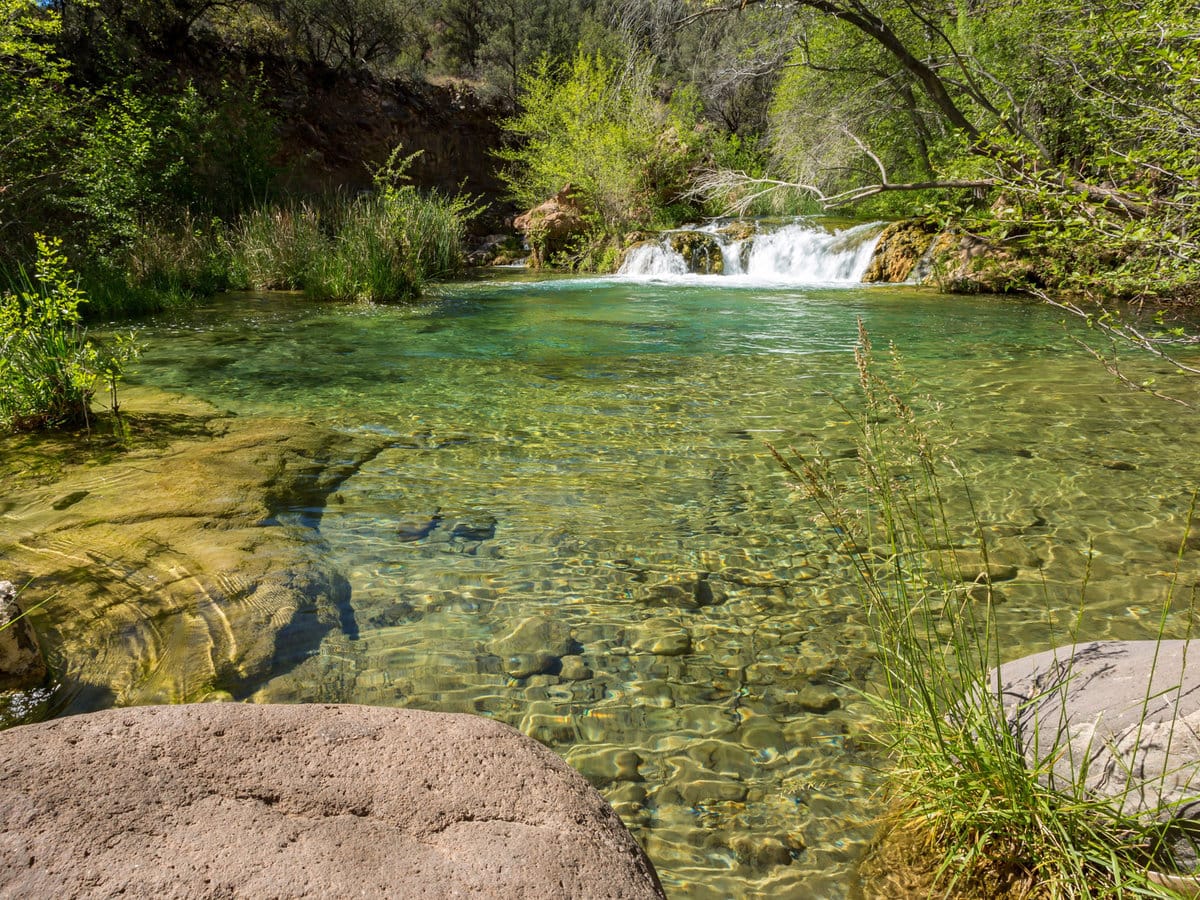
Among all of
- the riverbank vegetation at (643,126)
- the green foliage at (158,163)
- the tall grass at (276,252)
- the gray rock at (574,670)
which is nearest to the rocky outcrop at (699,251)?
the riverbank vegetation at (643,126)

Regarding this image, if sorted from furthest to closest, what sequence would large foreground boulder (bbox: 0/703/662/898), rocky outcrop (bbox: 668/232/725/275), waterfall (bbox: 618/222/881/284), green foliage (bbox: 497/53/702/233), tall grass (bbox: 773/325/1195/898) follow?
1. green foliage (bbox: 497/53/702/233)
2. rocky outcrop (bbox: 668/232/725/275)
3. waterfall (bbox: 618/222/881/284)
4. tall grass (bbox: 773/325/1195/898)
5. large foreground boulder (bbox: 0/703/662/898)

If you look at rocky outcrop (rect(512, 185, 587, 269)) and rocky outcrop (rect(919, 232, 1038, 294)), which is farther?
rocky outcrop (rect(512, 185, 587, 269))

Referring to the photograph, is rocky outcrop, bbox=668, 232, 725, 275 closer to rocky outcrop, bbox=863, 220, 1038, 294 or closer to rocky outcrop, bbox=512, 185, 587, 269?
rocky outcrop, bbox=863, 220, 1038, 294

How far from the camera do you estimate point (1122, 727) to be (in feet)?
5.20

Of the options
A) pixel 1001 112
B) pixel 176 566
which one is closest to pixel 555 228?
pixel 1001 112

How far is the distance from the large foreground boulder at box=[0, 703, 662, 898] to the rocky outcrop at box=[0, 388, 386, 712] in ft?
3.30

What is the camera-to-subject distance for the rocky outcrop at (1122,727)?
1.39 metres

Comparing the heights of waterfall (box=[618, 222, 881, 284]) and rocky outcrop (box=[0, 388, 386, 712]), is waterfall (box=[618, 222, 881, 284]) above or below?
above

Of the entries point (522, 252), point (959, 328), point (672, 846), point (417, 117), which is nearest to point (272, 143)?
point (522, 252)

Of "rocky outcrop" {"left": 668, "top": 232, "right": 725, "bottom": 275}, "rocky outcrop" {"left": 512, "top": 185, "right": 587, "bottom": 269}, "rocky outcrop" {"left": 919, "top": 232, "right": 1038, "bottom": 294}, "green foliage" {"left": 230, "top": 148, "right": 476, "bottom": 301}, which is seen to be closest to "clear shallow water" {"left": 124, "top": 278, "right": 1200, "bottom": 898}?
"green foliage" {"left": 230, "top": 148, "right": 476, "bottom": 301}

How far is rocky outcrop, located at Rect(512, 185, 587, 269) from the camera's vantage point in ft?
66.1

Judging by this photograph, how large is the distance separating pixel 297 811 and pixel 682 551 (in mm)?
2235

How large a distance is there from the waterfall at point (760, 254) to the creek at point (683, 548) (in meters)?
7.95

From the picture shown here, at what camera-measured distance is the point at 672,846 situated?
1.77m
